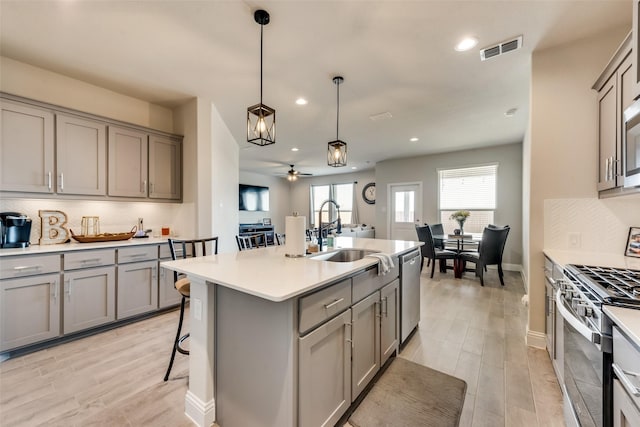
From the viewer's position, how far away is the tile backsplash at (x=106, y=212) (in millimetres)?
2664

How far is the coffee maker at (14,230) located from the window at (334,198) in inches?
267

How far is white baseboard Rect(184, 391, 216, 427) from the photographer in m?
1.51

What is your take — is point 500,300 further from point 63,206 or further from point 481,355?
point 63,206

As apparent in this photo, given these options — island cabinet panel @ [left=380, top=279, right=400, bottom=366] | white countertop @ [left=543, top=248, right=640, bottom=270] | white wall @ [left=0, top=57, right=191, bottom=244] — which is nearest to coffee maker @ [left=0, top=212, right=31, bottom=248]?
white wall @ [left=0, top=57, right=191, bottom=244]

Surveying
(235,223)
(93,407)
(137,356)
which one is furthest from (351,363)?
(235,223)

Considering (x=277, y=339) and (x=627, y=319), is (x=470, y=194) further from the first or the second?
(x=277, y=339)

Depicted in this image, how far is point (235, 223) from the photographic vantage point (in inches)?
185

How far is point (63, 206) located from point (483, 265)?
19.7 feet

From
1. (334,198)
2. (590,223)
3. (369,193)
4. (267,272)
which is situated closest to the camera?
(267,272)

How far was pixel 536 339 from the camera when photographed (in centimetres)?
239

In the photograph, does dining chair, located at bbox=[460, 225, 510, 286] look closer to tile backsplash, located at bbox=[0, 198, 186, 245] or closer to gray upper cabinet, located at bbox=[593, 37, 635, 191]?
gray upper cabinet, located at bbox=[593, 37, 635, 191]

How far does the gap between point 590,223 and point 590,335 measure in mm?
1638

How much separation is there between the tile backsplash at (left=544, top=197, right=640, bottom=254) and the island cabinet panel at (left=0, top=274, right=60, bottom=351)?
15.0 feet

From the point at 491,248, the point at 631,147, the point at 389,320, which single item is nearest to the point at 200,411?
the point at 389,320
